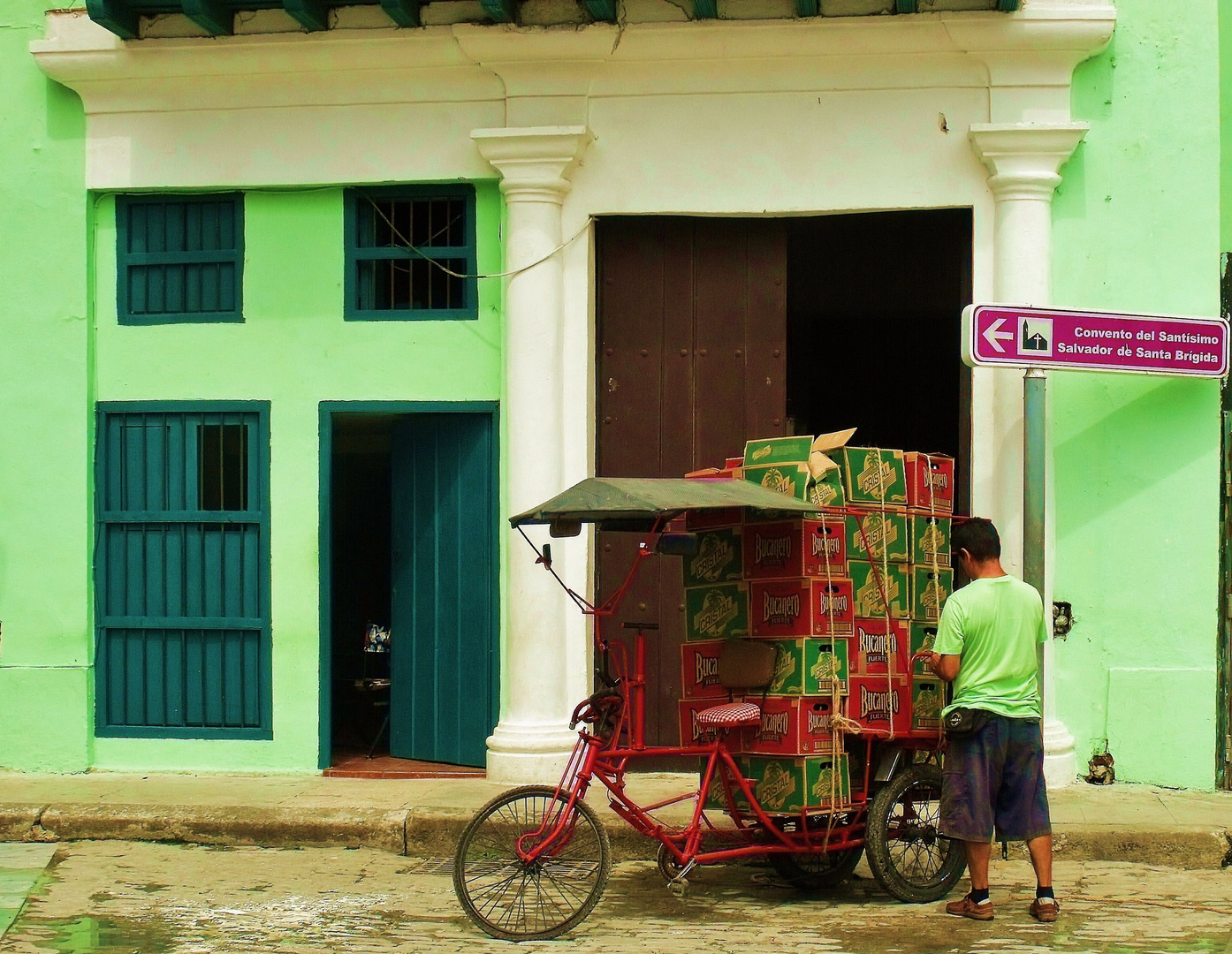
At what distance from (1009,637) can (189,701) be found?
17.8 feet

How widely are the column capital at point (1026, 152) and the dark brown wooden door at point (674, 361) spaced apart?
133 centimetres

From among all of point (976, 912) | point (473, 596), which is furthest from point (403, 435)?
point (976, 912)

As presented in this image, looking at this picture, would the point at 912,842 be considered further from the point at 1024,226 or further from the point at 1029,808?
the point at 1024,226

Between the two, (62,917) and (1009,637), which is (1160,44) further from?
(62,917)

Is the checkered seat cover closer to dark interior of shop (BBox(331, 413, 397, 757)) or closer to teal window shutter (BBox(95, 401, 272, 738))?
teal window shutter (BBox(95, 401, 272, 738))

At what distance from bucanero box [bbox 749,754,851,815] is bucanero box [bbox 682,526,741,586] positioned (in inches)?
33.9

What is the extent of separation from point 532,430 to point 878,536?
2.84m

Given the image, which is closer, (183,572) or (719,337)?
(719,337)

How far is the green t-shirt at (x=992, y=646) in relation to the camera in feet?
23.2

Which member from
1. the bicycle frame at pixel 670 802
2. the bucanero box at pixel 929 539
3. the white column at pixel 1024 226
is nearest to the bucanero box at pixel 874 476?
the bucanero box at pixel 929 539

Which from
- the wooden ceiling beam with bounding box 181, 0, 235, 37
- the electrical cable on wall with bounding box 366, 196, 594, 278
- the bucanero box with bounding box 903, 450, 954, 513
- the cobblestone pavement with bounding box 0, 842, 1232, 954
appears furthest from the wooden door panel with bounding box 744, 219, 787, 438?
the wooden ceiling beam with bounding box 181, 0, 235, 37

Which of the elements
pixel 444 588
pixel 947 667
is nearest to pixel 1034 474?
pixel 947 667

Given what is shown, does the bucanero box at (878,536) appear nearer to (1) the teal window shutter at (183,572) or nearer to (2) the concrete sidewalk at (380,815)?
(2) the concrete sidewalk at (380,815)

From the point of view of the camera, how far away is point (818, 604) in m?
7.28
